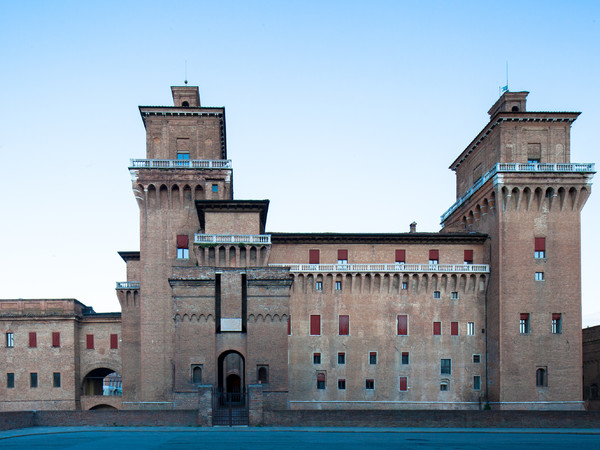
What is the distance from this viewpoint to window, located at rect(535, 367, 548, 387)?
48.2 meters

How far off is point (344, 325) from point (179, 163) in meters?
19.1

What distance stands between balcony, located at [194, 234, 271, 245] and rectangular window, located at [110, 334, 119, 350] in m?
16.3

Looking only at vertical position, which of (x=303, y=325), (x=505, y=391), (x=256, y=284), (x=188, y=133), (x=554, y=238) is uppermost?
(x=188, y=133)

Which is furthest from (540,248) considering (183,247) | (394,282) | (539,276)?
(183,247)

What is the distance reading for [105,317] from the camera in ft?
187

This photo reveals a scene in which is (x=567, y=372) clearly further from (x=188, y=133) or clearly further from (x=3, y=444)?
(x=3, y=444)

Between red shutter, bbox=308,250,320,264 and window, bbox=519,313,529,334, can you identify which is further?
red shutter, bbox=308,250,320,264

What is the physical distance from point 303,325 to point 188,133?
18.7 m

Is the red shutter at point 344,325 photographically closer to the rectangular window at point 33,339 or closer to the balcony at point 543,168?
the balcony at point 543,168

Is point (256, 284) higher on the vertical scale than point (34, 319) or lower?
higher

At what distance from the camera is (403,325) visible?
170 ft

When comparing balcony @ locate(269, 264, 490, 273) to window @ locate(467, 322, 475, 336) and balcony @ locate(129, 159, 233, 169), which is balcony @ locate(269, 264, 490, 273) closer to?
window @ locate(467, 322, 475, 336)

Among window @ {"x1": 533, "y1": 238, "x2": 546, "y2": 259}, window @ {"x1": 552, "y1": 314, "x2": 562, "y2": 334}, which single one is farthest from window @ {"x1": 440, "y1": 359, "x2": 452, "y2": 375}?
window @ {"x1": 533, "y1": 238, "x2": 546, "y2": 259}

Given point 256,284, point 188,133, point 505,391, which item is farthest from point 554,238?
point 188,133
